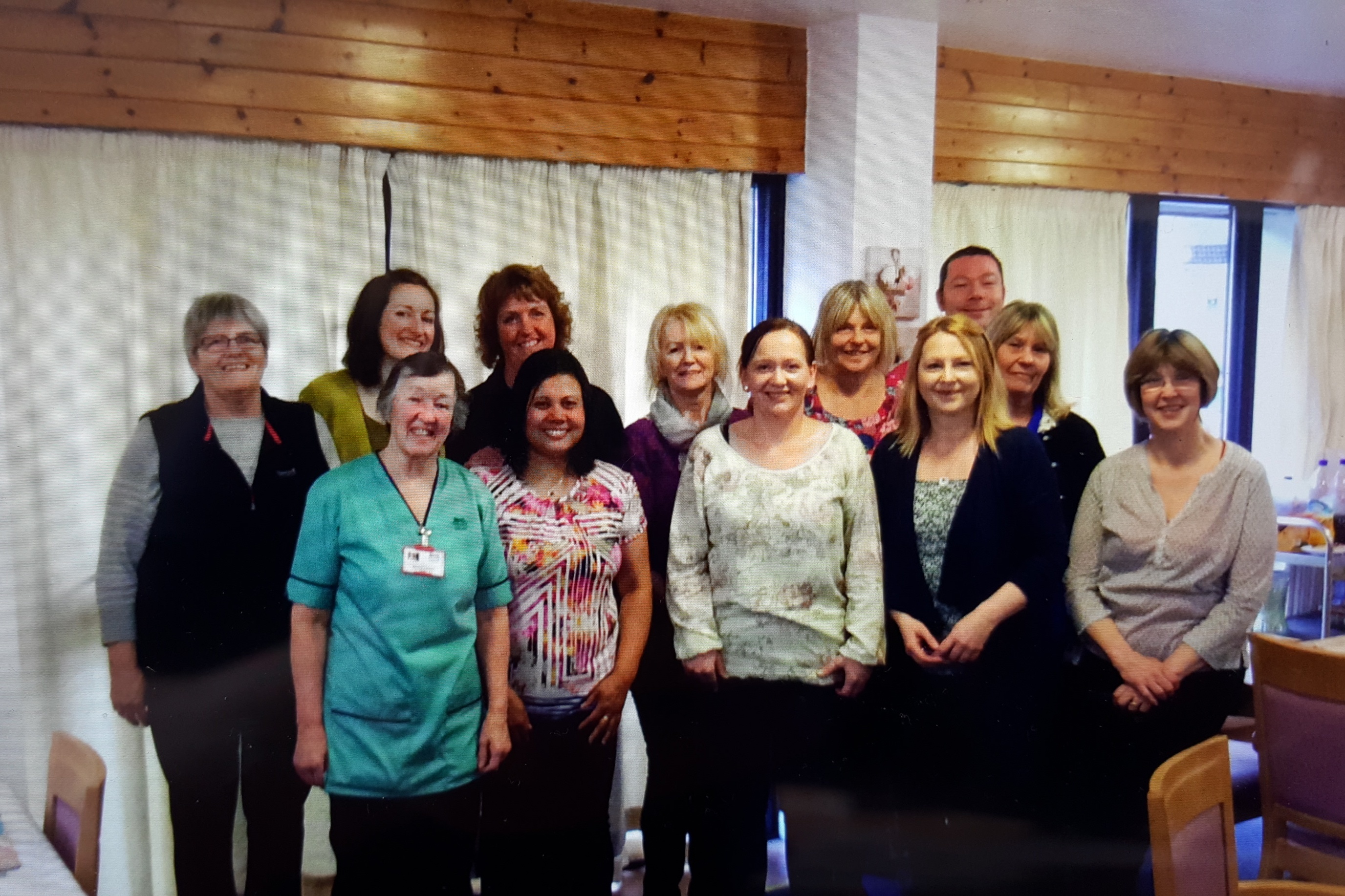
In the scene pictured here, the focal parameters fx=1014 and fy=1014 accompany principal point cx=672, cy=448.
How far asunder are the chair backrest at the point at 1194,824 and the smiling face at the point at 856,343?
42.5 inches

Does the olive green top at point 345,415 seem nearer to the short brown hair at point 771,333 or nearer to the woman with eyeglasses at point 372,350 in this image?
the woman with eyeglasses at point 372,350

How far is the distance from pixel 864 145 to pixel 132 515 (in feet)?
6.96

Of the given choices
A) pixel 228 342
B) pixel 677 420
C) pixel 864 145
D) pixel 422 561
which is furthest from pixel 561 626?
pixel 864 145

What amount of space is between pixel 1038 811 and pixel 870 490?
920 millimetres

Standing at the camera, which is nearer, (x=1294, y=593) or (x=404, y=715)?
(x=404, y=715)

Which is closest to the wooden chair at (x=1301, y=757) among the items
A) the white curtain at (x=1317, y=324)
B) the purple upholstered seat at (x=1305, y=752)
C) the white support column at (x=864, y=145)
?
the purple upholstered seat at (x=1305, y=752)

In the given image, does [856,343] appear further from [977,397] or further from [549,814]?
[549,814]

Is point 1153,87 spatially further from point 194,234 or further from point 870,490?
point 194,234

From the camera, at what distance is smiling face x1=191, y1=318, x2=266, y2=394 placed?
2.18 meters

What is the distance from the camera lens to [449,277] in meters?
2.59

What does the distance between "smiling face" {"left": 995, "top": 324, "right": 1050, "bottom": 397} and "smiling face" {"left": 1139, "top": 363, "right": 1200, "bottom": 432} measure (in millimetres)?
234

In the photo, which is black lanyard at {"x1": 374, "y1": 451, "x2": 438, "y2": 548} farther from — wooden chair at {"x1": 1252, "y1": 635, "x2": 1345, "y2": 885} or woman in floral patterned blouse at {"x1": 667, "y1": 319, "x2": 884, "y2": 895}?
wooden chair at {"x1": 1252, "y1": 635, "x2": 1345, "y2": 885}

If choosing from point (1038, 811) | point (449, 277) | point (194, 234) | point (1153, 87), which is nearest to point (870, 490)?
point (1038, 811)

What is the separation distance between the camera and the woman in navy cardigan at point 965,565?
2.15 metres
